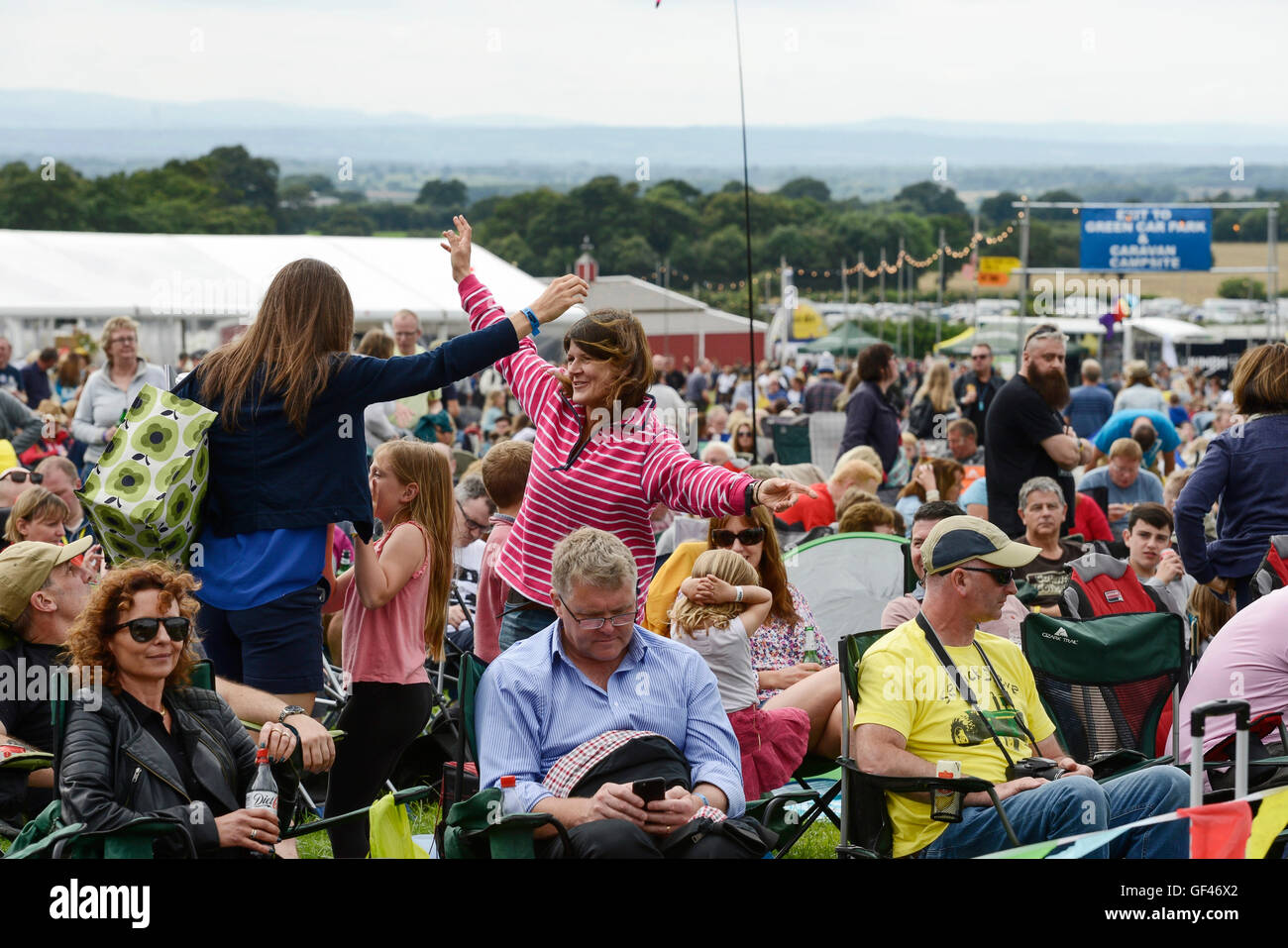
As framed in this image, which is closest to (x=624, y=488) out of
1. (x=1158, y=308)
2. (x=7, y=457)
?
(x=7, y=457)

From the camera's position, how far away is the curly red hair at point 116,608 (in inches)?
137

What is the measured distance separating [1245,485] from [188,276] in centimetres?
1715

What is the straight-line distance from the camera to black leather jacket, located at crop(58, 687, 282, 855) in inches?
131

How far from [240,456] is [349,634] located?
33.3 inches

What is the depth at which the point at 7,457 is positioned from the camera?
8359mm

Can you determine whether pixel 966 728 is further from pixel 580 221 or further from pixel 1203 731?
pixel 580 221

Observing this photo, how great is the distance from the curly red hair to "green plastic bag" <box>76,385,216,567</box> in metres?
0.22

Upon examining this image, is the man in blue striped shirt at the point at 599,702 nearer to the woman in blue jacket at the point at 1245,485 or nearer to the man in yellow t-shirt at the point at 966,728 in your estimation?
the man in yellow t-shirt at the point at 966,728

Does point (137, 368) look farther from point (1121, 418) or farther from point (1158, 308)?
point (1158, 308)

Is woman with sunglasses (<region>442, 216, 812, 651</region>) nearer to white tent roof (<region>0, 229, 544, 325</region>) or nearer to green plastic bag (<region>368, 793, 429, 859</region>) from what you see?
green plastic bag (<region>368, 793, 429, 859</region>)

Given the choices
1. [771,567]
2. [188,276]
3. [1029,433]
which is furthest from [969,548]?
[188,276]

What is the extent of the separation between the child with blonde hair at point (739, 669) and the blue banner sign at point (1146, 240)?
117 ft

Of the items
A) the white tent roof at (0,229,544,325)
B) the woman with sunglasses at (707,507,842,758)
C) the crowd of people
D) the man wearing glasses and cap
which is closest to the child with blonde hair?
the crowd of people

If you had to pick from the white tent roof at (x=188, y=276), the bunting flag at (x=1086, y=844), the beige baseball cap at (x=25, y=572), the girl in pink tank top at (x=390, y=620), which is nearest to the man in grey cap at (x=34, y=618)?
the beige baseball cap at (x=25, y=572)
